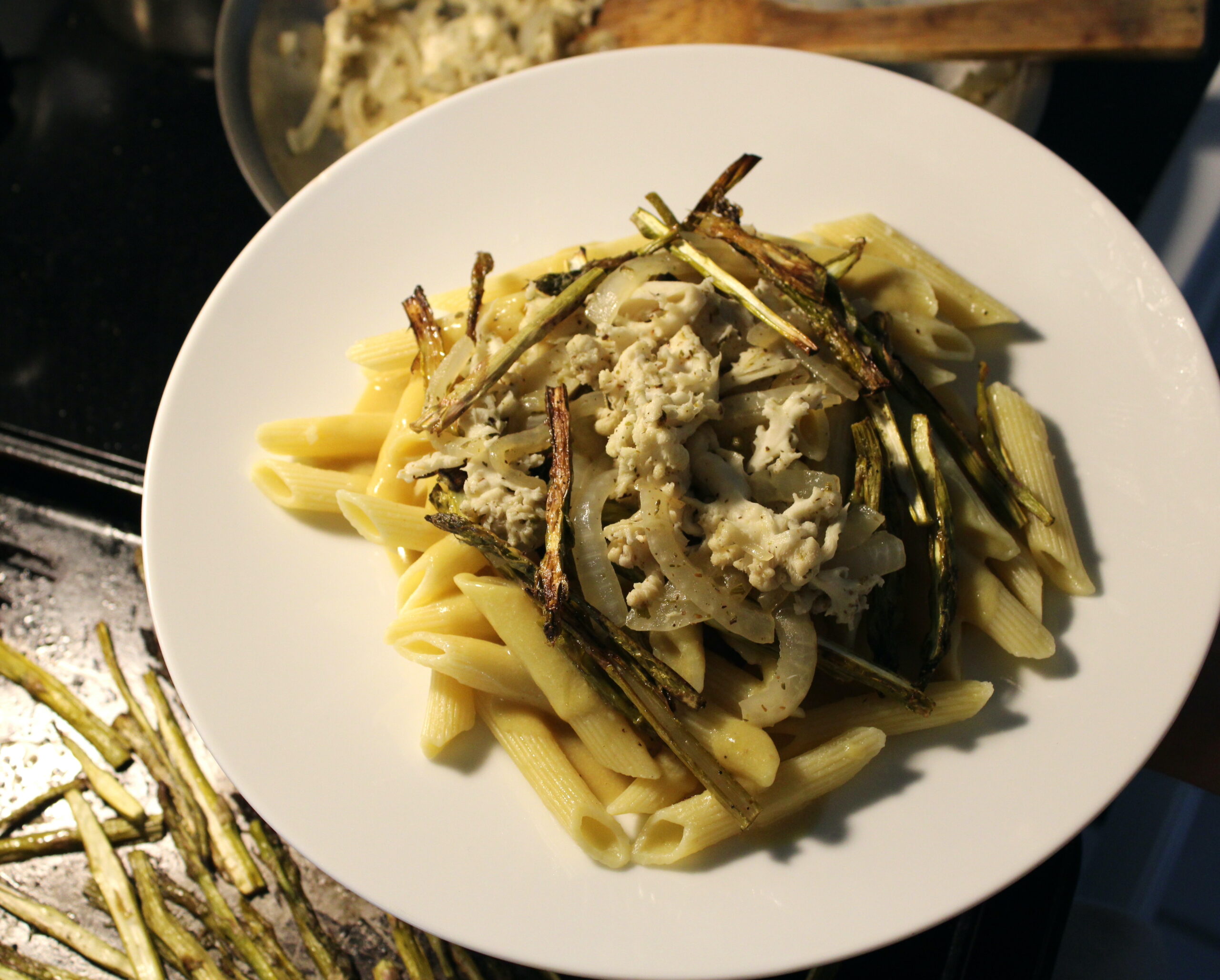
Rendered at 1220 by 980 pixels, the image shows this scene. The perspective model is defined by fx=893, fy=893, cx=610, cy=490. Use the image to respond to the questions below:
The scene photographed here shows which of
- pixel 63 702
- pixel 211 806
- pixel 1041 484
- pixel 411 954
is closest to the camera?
pixel 1041 484

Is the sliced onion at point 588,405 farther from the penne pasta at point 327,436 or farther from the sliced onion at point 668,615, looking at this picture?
the penne pasta at point 327,436

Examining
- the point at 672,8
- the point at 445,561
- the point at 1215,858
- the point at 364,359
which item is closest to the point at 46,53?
the point at 672,8

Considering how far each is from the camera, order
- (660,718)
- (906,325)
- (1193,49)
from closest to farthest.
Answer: (660,718) < (906,325) < (1193,49)

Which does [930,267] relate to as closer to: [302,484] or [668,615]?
[668,615]

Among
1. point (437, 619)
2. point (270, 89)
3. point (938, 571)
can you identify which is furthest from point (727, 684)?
point (270, 89)

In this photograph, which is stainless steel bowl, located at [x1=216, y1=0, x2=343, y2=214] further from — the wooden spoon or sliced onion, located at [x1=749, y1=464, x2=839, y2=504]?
sliced onion, located at [x1=749, y1=464, x2=839, y2=504]

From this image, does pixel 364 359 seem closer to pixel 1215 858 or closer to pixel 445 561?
pixel 445 561
